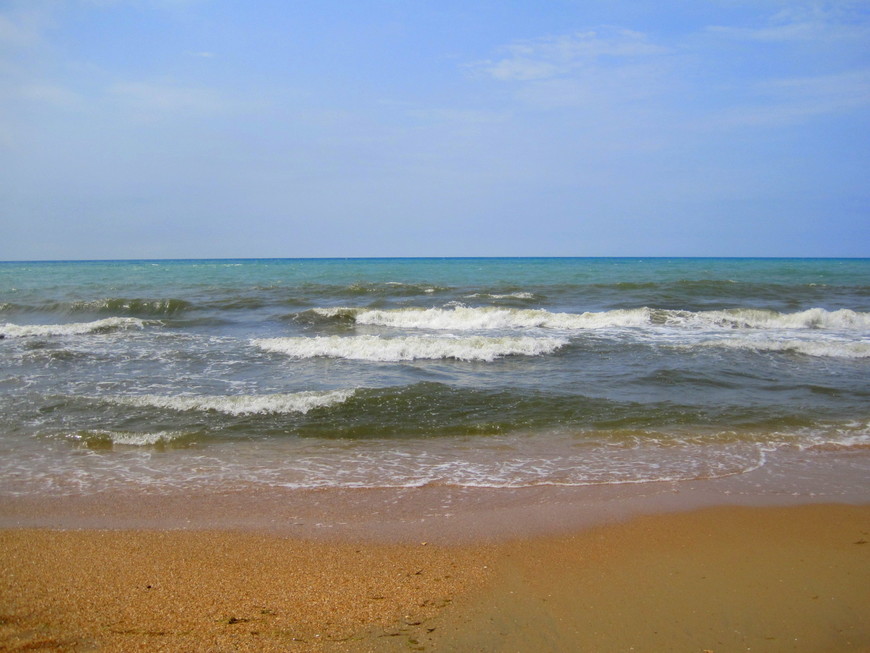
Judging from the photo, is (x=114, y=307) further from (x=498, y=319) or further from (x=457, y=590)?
(x=457, y=590)

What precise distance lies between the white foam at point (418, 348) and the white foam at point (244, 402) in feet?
11.9

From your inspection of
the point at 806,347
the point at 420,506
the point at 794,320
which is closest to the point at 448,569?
the point at 420,506

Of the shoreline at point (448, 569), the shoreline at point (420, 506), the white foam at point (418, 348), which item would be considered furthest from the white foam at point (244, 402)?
the white foam at point (418, 348)

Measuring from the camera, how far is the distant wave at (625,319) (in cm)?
1792

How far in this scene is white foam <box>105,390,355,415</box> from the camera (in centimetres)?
834

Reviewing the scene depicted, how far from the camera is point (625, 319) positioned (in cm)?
1842

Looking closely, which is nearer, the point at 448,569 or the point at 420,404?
the point at 448,569

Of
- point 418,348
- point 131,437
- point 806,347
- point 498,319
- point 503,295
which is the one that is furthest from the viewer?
point 503,295

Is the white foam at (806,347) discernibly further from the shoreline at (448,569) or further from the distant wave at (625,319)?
the shoreline at (448,569)

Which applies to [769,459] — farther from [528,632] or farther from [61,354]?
[61,354]

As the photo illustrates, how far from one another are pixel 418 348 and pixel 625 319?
339 inches

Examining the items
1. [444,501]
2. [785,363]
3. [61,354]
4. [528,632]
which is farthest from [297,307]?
[528,632]

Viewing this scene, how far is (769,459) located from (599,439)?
1.82 metres

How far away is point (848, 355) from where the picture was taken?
40.7 ft
